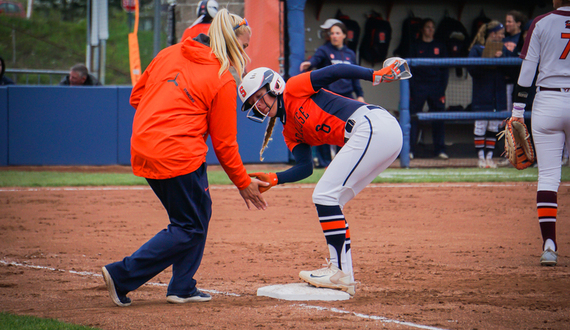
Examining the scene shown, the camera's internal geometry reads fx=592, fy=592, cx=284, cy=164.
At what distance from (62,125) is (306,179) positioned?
5.10m

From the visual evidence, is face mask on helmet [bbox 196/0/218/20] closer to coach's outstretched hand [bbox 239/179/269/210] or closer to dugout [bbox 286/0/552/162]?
coach's outstretched hand [bbox 239/179/269/210]

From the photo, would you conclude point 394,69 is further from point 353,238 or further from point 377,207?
point 377,207

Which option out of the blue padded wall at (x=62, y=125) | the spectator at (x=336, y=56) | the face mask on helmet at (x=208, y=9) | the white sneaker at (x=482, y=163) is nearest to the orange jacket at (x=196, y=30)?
the face mask on helmet at (x=208, y=9)

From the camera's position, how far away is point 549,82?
489 centimetres

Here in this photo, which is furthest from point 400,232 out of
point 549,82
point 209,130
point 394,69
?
point 209,130

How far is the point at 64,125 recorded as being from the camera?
A: 11.8m

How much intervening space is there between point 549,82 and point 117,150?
9.08 metres

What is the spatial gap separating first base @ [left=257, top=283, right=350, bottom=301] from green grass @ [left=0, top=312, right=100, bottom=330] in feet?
4.12

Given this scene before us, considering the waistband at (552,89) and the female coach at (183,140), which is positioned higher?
the waistband at (552,89)

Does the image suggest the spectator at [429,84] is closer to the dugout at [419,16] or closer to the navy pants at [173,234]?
the dugout at [419,16]

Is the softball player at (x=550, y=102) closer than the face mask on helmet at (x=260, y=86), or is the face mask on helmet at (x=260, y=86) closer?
the face mask on helmet at (x=260, y=86)

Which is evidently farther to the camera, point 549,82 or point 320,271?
point 549,82

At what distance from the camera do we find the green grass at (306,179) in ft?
32.5

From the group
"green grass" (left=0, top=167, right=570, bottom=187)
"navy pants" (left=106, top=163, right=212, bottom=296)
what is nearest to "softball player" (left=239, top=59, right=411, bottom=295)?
"navy pants" (left=106, top=163, right=212, bottom=296)
